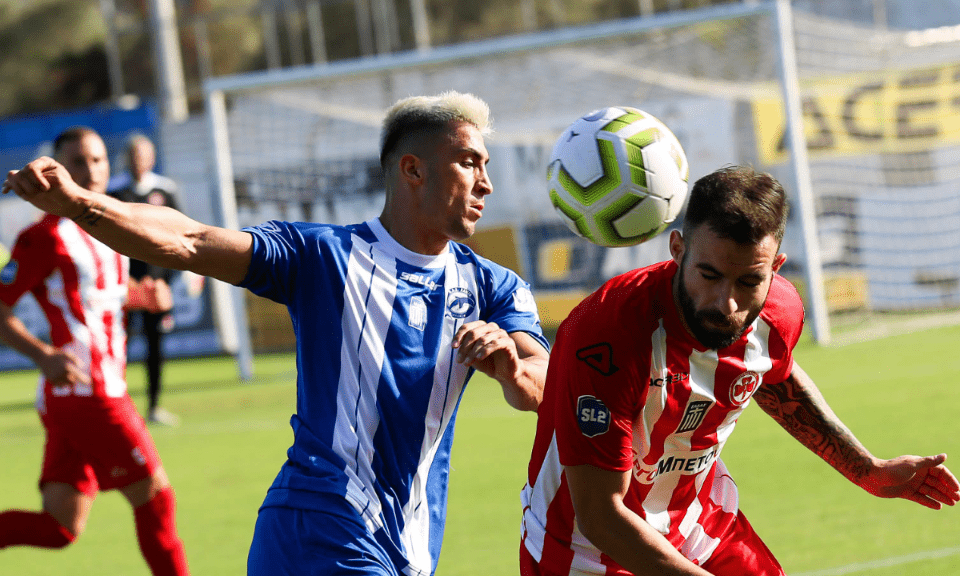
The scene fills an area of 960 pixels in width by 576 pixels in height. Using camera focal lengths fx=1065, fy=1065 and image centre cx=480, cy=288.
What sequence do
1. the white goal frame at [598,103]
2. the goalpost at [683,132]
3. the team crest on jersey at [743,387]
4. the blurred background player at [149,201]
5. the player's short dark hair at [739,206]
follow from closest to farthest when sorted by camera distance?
1. the player's short dark hair at [739,206]
2. the team crest on jersey at [743,387]
3. the blurred background player at [149,201]
4. the white goal frame at [598,103]
5. the goalpost at [683,132]

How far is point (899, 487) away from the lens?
3.28m

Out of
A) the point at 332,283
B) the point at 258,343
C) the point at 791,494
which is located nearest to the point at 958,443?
the point at 791,494

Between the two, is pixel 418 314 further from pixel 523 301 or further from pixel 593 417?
pixel 593 417

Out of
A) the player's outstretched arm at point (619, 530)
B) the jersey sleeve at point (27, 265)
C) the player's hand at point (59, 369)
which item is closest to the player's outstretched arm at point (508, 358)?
the player's outstretched arm at point (619, 530)

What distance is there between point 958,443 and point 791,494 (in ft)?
4.61

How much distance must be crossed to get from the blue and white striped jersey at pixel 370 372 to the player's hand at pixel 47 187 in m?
0.58

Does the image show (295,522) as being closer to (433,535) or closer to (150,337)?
(433,535)

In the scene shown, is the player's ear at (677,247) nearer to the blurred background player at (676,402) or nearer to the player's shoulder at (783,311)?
the blurred background player at (676,402)

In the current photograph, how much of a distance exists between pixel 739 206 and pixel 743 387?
654 mm

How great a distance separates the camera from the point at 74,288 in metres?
5.21

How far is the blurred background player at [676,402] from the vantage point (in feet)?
8.54

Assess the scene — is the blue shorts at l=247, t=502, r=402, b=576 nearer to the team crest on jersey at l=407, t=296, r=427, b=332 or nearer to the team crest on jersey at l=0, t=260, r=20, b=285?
the team crest on jersey at l=407, t=296, r=427, b=332

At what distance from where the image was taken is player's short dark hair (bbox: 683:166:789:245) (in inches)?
99.9

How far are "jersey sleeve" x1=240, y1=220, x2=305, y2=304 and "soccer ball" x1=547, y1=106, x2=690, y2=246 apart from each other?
1.21 metres
